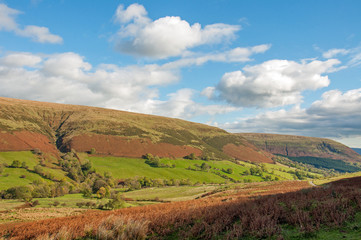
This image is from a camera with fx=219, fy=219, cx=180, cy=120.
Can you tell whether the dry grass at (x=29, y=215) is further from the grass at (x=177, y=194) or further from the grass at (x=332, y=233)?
the grass at (x=177, y=194)

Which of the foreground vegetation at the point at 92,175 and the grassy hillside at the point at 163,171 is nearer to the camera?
the foreground vegetation at the point at 92,175

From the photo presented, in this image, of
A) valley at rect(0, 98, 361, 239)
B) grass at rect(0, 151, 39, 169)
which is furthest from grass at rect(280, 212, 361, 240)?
grass at rect(0, 151, 39, 169)

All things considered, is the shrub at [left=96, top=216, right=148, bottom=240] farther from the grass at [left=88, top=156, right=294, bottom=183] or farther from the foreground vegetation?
the grass at [left=88, top=156, right=294, bottom=183]

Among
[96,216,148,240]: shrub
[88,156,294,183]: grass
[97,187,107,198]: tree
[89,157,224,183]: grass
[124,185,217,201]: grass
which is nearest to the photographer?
[96,216,148,240]: shrub

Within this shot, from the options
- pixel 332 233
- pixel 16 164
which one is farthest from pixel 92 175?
pixel 332 233

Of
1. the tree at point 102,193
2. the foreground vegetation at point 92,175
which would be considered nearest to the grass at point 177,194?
the tree at point 102,193

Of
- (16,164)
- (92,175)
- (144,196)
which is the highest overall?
(16,164)

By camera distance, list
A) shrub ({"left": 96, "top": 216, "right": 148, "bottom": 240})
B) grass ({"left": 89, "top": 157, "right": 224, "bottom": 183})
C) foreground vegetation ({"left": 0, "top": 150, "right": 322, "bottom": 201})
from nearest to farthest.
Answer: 1. shrub ({"left": 96, "top": 216, "right": 148, "bottom": 240})
2. foreground vegetation ({"left": 0, "top": 150, "right": 322, "bottom": 201})
3. grass ({"left": 89, "top": 157, "right": 224, "bottom": 183})

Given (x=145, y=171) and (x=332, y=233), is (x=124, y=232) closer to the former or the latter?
(x=332, y=233)

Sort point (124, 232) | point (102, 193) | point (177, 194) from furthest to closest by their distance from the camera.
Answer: point (102, 193) < point (177, 194) < point (124, 232)

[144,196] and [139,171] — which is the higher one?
[144,196]

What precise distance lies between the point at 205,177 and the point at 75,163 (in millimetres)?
100709

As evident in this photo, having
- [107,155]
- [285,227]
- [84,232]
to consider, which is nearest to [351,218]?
[285,227]

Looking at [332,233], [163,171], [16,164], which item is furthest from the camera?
[163,171]
